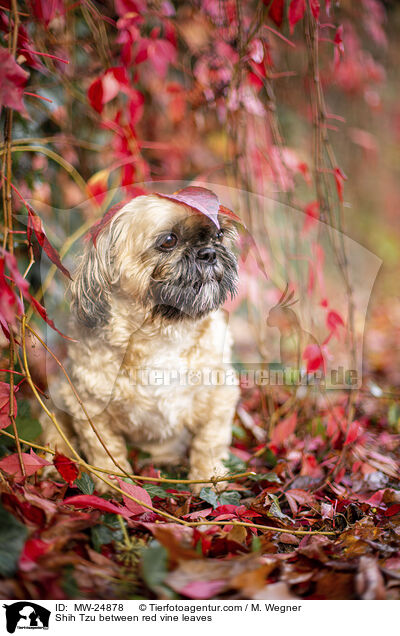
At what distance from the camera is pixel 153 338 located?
1.42m

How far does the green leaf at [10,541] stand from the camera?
876mm

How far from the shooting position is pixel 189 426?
1.60m

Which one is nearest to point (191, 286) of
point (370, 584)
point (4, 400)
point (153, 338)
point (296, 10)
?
point (153, 338)

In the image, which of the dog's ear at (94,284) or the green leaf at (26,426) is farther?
the green leaf at (26,426)

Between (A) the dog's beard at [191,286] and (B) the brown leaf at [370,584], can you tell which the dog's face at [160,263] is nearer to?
(A) the dog's beard at [191,286]

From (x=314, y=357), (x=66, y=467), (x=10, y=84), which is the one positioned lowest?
(x=66, y=467)

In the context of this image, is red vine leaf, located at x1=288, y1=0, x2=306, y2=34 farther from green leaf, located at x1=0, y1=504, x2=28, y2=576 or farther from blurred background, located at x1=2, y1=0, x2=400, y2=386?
green leaf, located at x1=0, y1=504, x2=28, y2=576

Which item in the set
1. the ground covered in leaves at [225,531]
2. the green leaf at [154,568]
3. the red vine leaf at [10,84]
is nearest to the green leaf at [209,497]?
the ground covered in leaves at [225,531]

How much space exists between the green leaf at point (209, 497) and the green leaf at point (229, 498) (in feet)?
0.06

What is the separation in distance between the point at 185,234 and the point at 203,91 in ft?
4.08

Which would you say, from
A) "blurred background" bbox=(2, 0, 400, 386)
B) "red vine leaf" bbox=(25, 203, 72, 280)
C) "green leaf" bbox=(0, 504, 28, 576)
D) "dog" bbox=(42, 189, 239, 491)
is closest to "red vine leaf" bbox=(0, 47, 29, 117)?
"blurred background" bbox=(2, 0, 400, 386)
